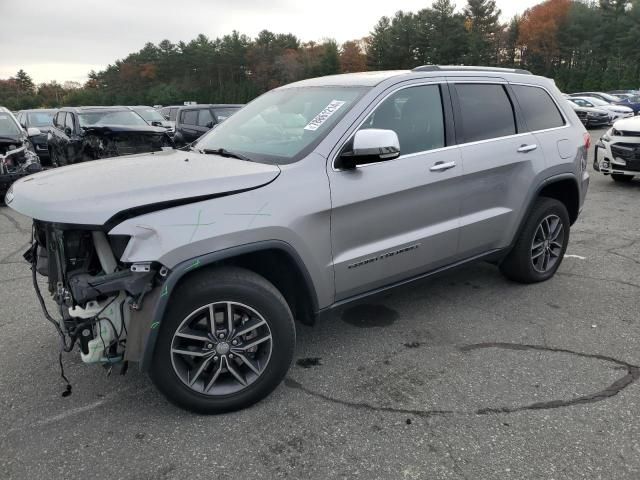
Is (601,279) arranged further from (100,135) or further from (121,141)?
(100,135)

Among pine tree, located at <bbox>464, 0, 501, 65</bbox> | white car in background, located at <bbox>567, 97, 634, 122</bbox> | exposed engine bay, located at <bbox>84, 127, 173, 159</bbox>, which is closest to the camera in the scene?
exposed engine bay, located at <bbox>84, 127, 173, 159</bbox>

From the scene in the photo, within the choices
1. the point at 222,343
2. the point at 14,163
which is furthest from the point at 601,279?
the point at 14,163

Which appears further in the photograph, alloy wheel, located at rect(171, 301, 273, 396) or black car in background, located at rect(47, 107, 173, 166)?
black car in background, located at rect(47, 107, 173, 166)

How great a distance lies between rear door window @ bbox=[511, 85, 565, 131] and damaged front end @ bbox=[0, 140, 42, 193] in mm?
7774

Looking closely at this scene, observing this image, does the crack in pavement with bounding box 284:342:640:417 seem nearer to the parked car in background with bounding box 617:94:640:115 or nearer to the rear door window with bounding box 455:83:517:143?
the rear door window with bounding box 455:83:517:143

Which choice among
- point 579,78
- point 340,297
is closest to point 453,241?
point 340,297

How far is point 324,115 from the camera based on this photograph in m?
3.31

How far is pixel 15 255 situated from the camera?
6000mm

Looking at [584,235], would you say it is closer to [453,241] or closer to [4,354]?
[453,241]

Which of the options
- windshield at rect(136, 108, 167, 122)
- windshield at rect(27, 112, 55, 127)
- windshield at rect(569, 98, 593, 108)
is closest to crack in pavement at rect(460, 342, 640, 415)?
windshield at rect(136, 108, 167, 122)

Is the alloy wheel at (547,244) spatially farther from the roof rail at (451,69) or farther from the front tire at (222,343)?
the front tire at (222,343)

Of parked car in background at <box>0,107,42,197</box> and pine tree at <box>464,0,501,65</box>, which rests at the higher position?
pine tree at <box>464,0,501,65</box>

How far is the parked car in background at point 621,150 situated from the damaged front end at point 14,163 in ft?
31.9

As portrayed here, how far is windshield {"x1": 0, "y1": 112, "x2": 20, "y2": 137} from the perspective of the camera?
934cm
